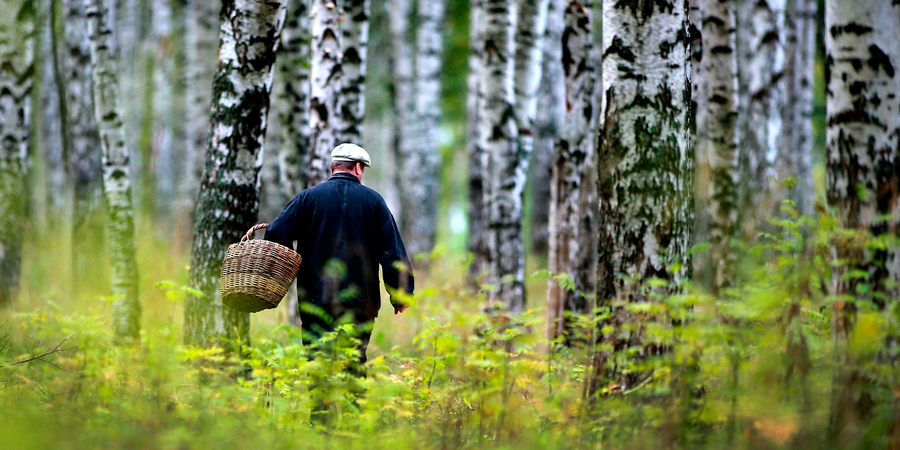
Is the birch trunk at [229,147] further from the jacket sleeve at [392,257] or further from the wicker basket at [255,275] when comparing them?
the jacket sleeve at [392,257]

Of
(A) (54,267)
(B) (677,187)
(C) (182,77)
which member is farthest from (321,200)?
(C) (182,77)

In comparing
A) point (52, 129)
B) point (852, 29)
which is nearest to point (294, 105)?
point (852, 29)

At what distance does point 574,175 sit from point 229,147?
12.6ft

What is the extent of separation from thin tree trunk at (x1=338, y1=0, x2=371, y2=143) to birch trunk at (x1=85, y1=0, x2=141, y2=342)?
245 centimetres

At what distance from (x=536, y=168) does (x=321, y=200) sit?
1019 cm

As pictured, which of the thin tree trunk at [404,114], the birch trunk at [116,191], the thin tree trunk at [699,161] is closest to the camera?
the birch trunk at [116,191]

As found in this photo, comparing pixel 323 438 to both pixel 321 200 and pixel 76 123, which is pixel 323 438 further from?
pixel 76 123

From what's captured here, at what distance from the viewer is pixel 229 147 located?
604 cm

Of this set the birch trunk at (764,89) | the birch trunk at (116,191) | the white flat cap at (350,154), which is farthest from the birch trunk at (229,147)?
the birch trunk at (764,89)

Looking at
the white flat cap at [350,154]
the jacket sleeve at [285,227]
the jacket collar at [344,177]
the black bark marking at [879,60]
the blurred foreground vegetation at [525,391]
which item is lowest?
the blurred foreground vegetation at [525,391]

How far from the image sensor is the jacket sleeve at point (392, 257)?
5484 mm

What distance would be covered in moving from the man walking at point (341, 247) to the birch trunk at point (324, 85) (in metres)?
2.01

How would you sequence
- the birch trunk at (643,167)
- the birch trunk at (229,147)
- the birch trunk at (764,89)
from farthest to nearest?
the birch trunk at (764,89) → the birch trunk at (229,147) → the birch trunk at (643,167)

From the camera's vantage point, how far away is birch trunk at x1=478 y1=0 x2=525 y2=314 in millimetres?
8586
